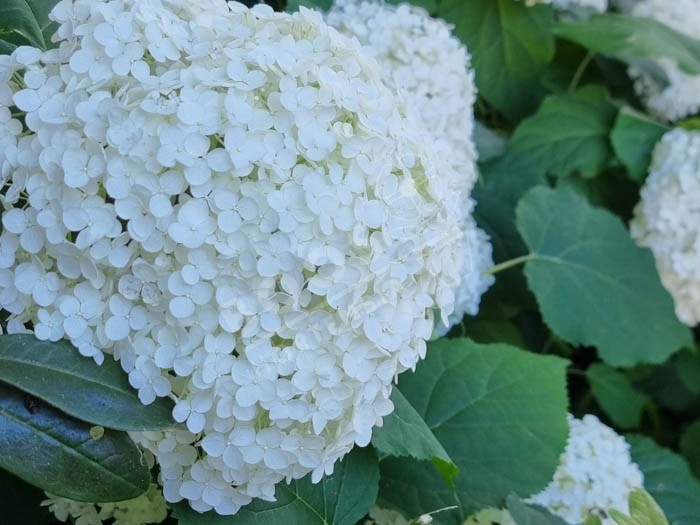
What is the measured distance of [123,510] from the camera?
89cm

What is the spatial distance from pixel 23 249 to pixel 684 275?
130cm

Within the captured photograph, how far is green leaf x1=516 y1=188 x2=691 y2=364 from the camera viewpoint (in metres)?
1.53

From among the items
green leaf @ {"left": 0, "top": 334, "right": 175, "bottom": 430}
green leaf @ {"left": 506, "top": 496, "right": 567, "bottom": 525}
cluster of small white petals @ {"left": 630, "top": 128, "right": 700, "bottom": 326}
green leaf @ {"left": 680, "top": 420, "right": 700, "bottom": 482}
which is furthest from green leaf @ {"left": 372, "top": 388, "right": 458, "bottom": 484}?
green leaf @ {"left": 680, "top": 420, "right": 700, "bottom": 482}

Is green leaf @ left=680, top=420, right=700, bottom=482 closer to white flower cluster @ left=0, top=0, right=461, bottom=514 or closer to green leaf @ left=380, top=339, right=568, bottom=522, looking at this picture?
green leaf @ left=380, top=339, right=568, bottom=522

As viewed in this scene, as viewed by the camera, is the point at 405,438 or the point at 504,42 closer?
the point at 405,438

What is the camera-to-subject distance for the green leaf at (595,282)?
153cm

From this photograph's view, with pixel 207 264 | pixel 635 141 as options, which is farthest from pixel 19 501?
pixel 635 141

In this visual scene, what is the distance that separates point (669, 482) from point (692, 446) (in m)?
0.48

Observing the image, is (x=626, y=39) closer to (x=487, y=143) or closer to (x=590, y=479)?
(x=487, y=143)

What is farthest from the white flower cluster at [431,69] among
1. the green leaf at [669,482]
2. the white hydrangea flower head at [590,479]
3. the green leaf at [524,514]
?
the green leaf at [669,482]

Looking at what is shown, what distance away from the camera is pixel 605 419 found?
6.53ft

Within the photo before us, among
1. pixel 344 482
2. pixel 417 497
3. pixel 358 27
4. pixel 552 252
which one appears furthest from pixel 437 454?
pixel 552 252

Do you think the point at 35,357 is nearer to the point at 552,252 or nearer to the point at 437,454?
the point at 437,454

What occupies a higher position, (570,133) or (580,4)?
(580,4)
